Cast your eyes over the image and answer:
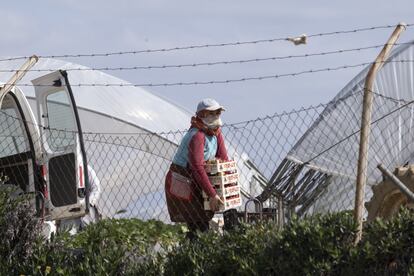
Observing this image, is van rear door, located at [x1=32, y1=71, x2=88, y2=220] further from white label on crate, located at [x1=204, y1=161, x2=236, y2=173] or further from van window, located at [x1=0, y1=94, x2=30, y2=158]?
white label on crate, located at [x1=204, y1=161, x2=236, y2=173]

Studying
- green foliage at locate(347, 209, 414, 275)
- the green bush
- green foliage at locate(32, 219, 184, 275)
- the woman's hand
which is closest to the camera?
green foliage at locate(347, 209, 414, 275)

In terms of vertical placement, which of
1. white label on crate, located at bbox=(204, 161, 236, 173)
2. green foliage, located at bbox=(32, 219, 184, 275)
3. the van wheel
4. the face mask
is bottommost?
green foliage, located at bbox=(32, 219, 184, 275)

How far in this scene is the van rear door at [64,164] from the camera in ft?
39.7

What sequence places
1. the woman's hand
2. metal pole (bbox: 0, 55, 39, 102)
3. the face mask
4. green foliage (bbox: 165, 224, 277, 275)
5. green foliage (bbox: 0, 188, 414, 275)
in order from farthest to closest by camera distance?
metal pole (bbox: 0, 55, 39, 102) < the face mask < the woman's hand < green foliage (bbox: 165, 224, 277, 275) < green foliage (bbox: 0, 188, 414, 275)

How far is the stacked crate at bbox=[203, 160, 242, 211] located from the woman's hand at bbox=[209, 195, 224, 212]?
0.11 ft

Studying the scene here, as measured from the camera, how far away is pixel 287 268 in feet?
24.5

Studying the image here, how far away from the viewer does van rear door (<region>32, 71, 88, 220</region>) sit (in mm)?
12094

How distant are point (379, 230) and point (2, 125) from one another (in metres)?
5.74

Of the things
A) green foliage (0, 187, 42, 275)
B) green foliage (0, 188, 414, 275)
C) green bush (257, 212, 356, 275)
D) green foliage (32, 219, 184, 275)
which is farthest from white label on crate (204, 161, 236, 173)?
green bush (257, 212, 356, 275)

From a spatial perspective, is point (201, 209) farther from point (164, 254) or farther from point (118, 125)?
point (118, 125)

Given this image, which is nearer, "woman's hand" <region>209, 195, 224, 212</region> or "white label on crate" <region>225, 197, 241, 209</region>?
"woman's hand" <region>209, 195, 224, 212</region>

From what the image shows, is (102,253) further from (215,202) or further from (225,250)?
(225,250)

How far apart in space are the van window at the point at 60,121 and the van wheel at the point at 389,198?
364 centimetres

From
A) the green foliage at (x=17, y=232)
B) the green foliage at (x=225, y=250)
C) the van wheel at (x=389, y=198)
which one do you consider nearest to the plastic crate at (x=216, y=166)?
the green foliage at (x=225, y=250)
